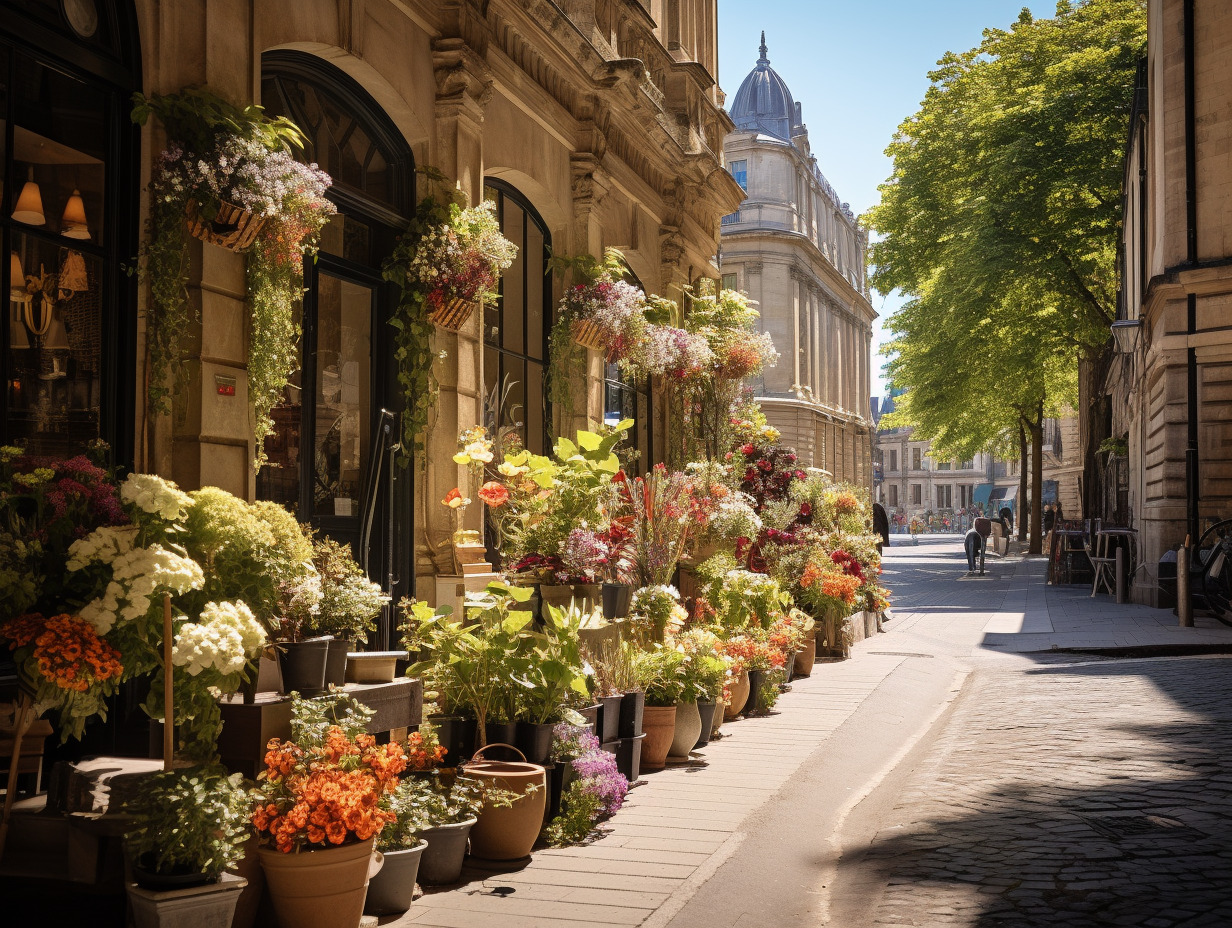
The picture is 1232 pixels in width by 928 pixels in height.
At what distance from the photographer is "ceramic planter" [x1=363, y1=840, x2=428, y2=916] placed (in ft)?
16.0

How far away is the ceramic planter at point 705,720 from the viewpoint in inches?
330

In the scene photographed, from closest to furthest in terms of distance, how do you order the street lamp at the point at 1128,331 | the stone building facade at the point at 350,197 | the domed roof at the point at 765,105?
the stone building facade at the point at 350,197 → the street lamp at the point at 1128,331 → the domed roof at the point at 765,105

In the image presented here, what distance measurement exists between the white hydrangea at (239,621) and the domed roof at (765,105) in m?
64.2

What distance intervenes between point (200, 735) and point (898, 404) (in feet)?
122

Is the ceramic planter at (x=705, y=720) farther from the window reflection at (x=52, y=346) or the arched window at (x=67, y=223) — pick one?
the window reflection at (x=52, y=346)

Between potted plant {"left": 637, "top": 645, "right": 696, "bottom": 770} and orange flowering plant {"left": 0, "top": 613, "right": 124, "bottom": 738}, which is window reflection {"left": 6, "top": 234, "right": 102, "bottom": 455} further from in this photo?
potted plant {"left": 637, "top": 645, "right": 696, "bottom": 770}

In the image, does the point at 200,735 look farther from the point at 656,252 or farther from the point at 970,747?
the point at 656,252

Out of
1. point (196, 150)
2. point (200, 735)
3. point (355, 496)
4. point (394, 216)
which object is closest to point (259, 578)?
point (200, 735)

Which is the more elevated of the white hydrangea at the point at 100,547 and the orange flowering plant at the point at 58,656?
the white hydrangea at the point at 100,547

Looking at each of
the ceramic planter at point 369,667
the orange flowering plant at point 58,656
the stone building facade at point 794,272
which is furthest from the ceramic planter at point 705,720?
the stone building facade at point 794,272

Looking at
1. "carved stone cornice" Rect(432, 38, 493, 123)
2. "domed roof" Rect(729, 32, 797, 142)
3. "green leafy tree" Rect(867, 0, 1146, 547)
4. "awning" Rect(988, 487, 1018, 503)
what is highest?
"domed roof" Rect(729, 32, 797, 142)

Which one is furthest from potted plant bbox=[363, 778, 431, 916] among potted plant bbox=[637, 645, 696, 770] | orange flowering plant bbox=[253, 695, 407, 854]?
potted plant bbox=[637, 645, 696, 770]

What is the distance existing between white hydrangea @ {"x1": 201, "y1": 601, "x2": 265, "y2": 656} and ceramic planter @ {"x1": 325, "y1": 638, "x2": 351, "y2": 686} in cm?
87

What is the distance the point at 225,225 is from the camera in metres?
6.08
